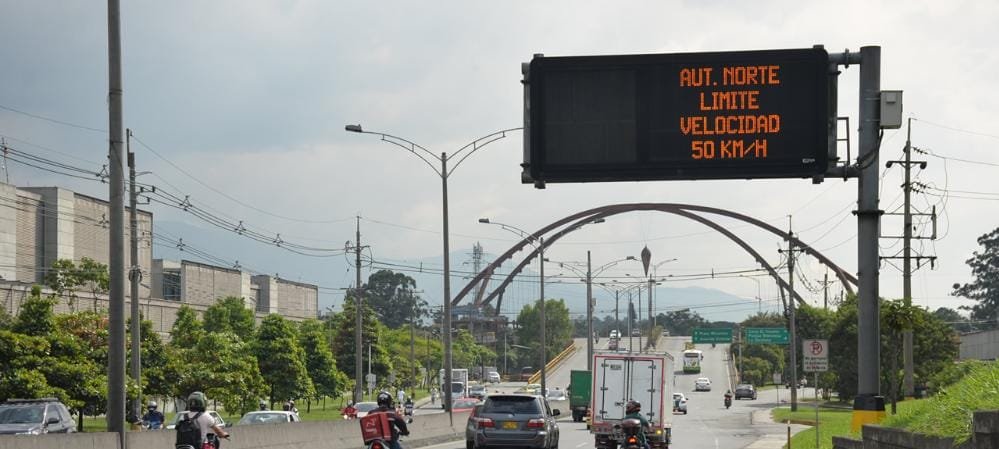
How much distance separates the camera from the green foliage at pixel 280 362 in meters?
86.5

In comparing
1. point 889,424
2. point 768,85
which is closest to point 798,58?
point 768,85

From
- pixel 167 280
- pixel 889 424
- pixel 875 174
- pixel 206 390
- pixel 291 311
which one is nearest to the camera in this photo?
pixel 889 424

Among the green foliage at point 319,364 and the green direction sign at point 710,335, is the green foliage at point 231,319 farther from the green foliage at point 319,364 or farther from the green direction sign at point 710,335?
the green direction sign at point 710,335

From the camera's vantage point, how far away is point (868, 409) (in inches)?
926

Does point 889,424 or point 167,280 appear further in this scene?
point 167,280

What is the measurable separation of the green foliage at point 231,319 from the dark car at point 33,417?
61.8 metres

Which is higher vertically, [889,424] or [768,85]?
[768,85]

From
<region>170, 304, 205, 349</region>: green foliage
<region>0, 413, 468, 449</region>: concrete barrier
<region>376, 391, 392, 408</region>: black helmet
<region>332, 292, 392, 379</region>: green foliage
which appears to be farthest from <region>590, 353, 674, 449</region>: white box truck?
<region>332, 292, 392, 379</region>: green foliage

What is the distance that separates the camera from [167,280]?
144500 mm

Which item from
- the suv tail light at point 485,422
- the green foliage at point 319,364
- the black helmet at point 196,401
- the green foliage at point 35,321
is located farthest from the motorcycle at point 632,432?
the green foliage at point 319,364

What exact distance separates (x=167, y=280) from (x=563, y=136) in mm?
125541

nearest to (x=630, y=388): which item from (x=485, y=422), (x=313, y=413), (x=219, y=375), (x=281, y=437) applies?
(x=485, y=422)

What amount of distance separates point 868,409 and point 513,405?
40.8 ft

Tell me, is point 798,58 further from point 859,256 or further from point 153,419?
point 153,419
